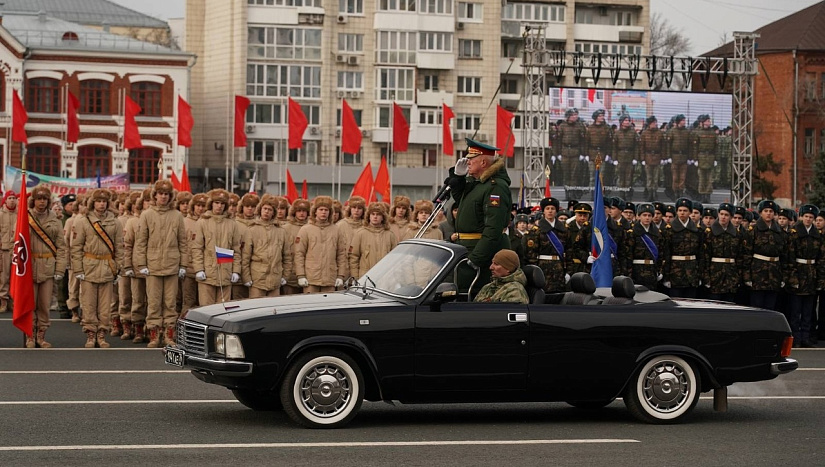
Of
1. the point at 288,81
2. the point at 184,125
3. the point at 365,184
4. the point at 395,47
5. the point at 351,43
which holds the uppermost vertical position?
the point at 351,43

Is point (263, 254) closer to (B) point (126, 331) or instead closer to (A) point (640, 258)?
(B) point (126, 331)

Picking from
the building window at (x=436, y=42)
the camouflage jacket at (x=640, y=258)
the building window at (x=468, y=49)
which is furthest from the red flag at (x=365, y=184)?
the building window at (x=468, y=49)

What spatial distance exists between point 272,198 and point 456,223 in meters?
6.42

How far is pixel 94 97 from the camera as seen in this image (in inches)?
3063

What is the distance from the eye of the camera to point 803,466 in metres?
9.88

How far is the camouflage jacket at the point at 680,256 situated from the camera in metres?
21.2

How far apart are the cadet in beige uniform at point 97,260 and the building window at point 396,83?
66.2m

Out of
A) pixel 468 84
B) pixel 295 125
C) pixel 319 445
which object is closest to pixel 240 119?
pixel 295 125

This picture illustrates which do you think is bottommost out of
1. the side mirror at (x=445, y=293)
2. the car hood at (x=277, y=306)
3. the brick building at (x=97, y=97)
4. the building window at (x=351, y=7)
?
the car hood at (x=277, y=306)

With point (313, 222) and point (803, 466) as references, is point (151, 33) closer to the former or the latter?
point (313, 222)

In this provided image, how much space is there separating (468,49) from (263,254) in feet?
228

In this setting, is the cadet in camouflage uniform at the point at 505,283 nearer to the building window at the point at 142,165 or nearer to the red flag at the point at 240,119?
the red flag at the point at 240,119

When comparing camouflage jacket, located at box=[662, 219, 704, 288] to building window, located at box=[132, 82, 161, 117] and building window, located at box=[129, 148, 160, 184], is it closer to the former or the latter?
building window, located at box=[129, 148, 160, 184]

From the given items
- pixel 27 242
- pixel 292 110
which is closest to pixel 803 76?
pixel 292 110
